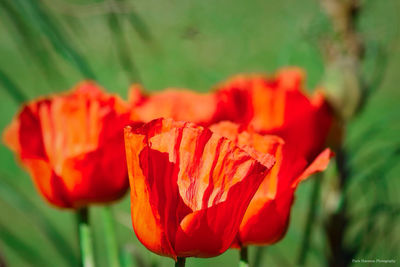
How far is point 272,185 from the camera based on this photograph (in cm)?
26

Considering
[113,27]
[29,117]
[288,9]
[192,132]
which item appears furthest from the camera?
[288,9]

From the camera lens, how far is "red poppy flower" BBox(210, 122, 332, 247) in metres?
0.26

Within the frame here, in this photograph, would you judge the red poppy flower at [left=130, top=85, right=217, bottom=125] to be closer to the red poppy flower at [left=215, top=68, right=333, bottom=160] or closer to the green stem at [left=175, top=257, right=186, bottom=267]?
the red poppy flower at [left=215, top=68, right=333, bottom=160]

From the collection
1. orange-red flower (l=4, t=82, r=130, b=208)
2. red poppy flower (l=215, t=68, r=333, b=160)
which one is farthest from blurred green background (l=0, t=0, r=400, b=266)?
orange-red flower (l=4, t=82, r=130, b=208)

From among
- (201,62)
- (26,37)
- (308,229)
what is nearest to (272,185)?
(308,229)

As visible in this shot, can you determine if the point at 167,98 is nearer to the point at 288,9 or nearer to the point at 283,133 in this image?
the point at 283,133

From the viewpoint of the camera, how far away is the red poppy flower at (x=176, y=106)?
368 millimetres

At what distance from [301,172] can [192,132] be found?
0.06 meters

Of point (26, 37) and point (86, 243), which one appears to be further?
point (26, 37)

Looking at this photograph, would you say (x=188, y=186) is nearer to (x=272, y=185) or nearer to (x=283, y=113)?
(x=272, y=185)

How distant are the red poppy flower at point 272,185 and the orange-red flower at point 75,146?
0.23 ft

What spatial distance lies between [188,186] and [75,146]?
0.11 meters

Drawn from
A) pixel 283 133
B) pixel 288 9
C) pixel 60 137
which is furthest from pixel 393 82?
pixel 60 137

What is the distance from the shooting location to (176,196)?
0.24 metres
